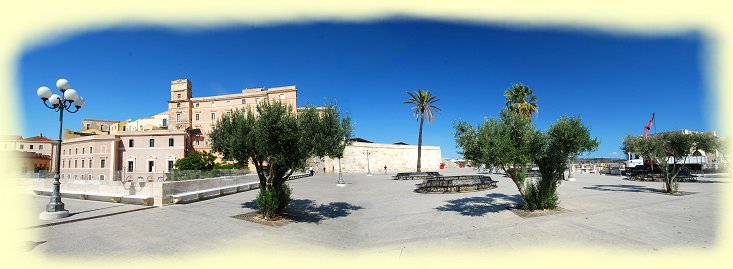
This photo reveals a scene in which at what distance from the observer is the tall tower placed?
205ft

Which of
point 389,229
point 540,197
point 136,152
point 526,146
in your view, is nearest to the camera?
point 389,229

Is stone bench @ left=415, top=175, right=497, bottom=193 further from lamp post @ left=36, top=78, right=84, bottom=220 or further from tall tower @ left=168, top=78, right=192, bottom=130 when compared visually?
tall tower @ left=168, top=78, right=192, bottom=130

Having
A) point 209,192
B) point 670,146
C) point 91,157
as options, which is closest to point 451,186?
point 670,146

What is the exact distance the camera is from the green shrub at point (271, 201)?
34.2ft

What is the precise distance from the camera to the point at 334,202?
15.4m

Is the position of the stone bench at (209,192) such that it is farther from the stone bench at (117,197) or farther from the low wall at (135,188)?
the stone bench at (117,197)

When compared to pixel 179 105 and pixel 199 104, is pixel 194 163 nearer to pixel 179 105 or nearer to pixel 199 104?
pixel 199 104

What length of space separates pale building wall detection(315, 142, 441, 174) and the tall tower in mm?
29783

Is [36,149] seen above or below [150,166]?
above

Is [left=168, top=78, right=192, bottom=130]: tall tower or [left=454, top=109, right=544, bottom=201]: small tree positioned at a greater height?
[left=168, top=78, right=192, bottom=130]: tall tower

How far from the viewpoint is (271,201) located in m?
10.4

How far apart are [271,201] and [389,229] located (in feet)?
12.7

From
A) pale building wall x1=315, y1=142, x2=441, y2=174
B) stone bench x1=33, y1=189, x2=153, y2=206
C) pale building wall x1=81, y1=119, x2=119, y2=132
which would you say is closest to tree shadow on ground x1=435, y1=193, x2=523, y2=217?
stone bench x1=33, y1=189, x2=153, y2=206

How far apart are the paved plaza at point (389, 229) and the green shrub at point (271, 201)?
2.46ft
